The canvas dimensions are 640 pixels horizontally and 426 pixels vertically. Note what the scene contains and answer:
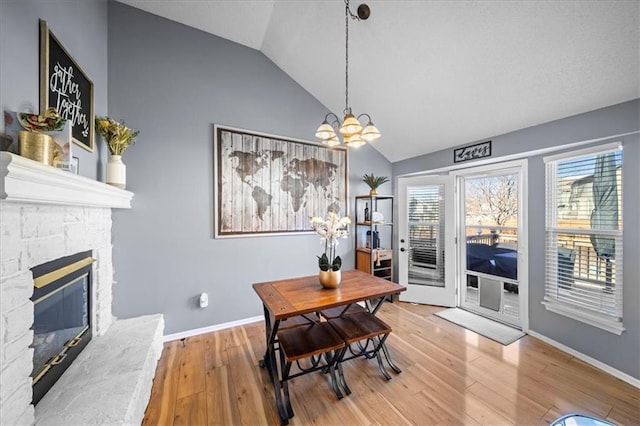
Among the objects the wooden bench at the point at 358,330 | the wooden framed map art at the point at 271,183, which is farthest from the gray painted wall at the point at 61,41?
the wooden bench at the point at 358,330

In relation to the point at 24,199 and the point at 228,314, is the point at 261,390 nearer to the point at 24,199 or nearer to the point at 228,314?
the point at 228,314

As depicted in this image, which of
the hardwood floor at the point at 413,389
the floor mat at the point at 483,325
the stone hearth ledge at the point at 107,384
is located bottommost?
the hardwood floor at the point at 413,389

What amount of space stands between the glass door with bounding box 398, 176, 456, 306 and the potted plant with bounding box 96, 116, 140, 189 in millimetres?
3529

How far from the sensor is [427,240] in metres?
3.68

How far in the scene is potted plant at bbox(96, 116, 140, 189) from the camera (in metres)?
2.10

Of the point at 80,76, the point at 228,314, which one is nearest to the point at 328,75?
the point at 80,76

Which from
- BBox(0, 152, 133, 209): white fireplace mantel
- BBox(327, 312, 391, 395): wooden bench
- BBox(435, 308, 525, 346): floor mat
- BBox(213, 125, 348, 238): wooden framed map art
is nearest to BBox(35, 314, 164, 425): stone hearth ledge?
BBox(0, 152, 133, 209): white fireplace mantel

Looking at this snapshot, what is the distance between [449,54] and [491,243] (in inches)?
91.7

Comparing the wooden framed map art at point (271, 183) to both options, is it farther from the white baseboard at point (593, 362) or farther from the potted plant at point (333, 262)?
the white baseboard at point (593, 362)

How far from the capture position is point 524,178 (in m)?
2.73

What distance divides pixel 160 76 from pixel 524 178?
4.21m

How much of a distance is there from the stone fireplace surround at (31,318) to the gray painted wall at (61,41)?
→ 0.37m

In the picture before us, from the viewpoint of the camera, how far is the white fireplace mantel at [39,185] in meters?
0.94

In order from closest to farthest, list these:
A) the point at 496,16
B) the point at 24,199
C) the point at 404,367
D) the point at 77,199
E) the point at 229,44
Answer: the point at 24,199 → the point at 77,199 → the point at 496,16 → the point at 404,367 → the point at 229,44
